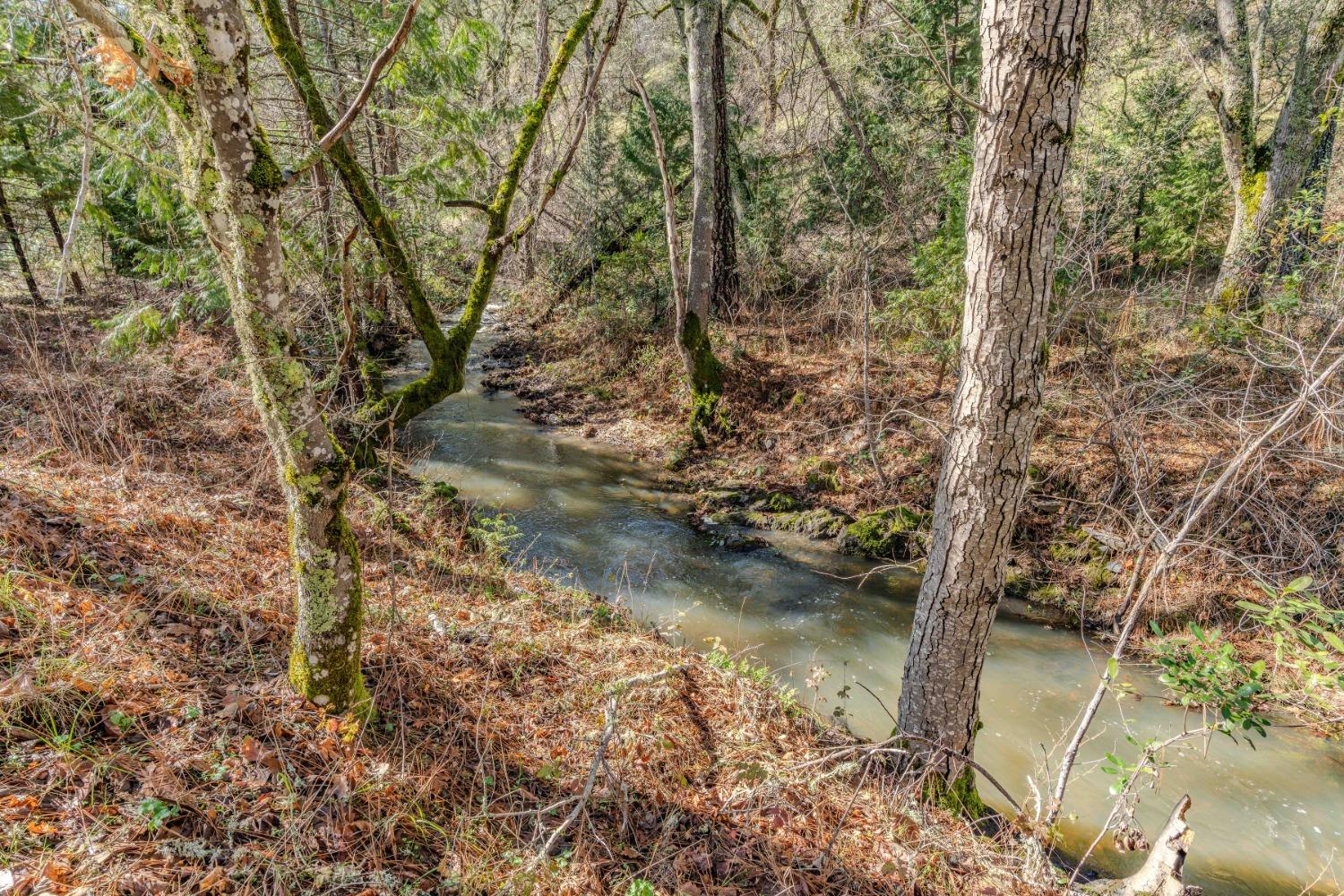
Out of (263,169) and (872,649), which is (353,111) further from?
(872,649)

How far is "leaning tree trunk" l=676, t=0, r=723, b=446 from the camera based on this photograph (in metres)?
8.05

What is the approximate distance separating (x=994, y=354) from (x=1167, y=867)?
252 cm

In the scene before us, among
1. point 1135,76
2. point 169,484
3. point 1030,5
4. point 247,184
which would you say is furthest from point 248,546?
point 1135,76

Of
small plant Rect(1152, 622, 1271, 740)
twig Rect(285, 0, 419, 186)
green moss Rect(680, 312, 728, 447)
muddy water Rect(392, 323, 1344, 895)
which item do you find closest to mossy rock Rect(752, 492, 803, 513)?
muddy water Rect(392, 323, 1344, 895)

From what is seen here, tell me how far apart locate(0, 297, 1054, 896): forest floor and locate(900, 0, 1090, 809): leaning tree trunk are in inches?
24.0

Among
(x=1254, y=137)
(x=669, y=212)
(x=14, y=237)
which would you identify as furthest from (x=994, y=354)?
(x=14, y=237)

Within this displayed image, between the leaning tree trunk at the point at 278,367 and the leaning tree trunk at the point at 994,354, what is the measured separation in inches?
116

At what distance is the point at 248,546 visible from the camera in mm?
4410

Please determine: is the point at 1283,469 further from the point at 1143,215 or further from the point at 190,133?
the point at 190,133

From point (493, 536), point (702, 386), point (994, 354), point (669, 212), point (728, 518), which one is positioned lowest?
point (728, 518)

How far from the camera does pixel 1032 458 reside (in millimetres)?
7324

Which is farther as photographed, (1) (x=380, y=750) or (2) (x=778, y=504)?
(2) (x=778, y=504)

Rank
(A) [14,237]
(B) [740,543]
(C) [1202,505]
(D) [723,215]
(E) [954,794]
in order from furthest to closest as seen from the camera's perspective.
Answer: (D) [723,215]
(A) [14,237]
(B) [740,543]
(E) [954,794]
(C) [1202,505]

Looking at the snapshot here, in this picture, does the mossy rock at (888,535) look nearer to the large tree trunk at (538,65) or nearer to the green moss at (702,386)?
the green moss at (702,386)
